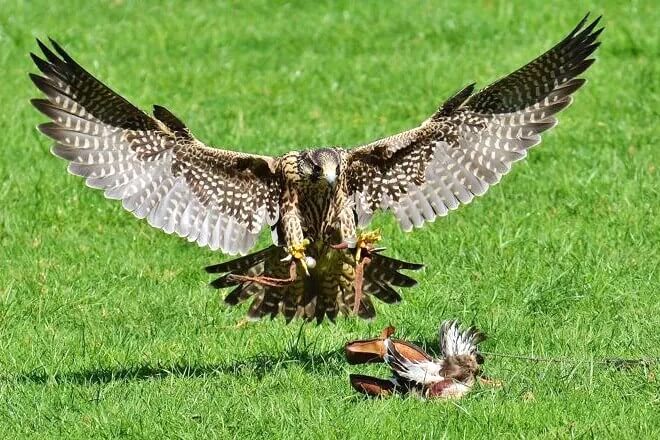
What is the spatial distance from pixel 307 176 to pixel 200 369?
3.72 feet

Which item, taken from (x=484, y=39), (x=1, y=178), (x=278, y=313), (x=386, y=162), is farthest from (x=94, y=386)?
(x=484, y=39)

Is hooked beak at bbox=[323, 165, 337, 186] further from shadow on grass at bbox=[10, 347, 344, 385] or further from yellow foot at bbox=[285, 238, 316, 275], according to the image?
shadow on grass at bbox=[10, 347, 344, 385]

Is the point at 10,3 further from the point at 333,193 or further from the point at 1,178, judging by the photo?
the point at 333,193

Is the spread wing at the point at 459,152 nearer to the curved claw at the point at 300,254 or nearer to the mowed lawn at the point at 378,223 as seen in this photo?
the curved claw at the point at 300,254

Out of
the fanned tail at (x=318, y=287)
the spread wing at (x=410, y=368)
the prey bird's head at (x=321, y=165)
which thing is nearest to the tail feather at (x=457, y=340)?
the spread wing at (x=410, y=368)

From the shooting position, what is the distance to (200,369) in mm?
7020

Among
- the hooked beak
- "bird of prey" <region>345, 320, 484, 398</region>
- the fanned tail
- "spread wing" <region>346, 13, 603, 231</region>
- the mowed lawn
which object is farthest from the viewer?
"spread wing" <region>346, 13, 603, 231</region>

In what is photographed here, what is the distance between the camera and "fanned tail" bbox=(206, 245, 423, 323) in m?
7.34

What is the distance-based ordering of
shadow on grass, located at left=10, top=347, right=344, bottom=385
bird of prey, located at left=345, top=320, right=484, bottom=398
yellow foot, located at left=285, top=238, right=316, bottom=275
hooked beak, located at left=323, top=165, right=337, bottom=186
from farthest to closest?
yellow foot, located at left=285, top=238, right=316, bottom=275 → hooked beak, located at left=323, top=165, right=337, bottom=186 → shadow on grass, located at left=10, top=347, right=344, bottom=385 → bird of prey, located at left=345, top=320, right=484, bottom=398

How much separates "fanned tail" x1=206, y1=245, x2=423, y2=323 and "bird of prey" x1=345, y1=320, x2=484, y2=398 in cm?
76

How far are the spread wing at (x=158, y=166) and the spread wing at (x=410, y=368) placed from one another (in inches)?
52.2

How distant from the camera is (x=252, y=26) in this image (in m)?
14.4

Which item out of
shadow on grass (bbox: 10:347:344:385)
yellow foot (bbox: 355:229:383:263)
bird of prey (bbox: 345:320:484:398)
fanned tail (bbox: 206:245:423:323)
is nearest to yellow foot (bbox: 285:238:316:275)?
Result: fanned tail (bbox: 206:245:423:323)

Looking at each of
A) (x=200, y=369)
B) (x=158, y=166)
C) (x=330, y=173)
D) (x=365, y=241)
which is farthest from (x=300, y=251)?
(x=158, y=166)
